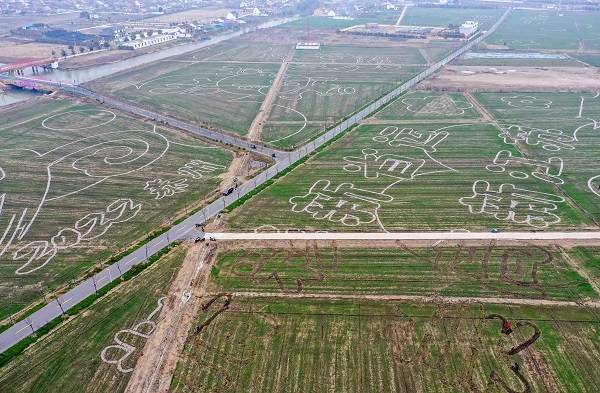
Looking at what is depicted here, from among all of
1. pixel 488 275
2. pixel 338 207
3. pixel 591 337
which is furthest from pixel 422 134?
pixel 591 337

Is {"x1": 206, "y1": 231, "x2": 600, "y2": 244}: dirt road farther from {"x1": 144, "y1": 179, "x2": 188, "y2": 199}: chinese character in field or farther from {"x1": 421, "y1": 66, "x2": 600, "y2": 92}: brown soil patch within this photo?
{"x1": 421, "y1": 66, "x2": 600, "y2": 92}: brown soil patch

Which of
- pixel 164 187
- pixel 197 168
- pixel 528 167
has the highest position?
pixel 528 167

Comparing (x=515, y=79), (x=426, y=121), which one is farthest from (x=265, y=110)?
(x=515, y=79)

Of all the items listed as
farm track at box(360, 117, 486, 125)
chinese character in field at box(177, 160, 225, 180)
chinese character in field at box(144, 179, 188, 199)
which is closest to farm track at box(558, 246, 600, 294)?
farm track at box(360, 117, 486, 125)

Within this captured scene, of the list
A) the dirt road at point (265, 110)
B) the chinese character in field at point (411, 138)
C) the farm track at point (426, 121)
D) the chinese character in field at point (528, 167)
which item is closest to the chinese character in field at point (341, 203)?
the chinese character in field at point (411, 138)

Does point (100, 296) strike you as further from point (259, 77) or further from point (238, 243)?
point (259, 77)

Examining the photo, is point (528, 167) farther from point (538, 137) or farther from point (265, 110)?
point (265, 110)
